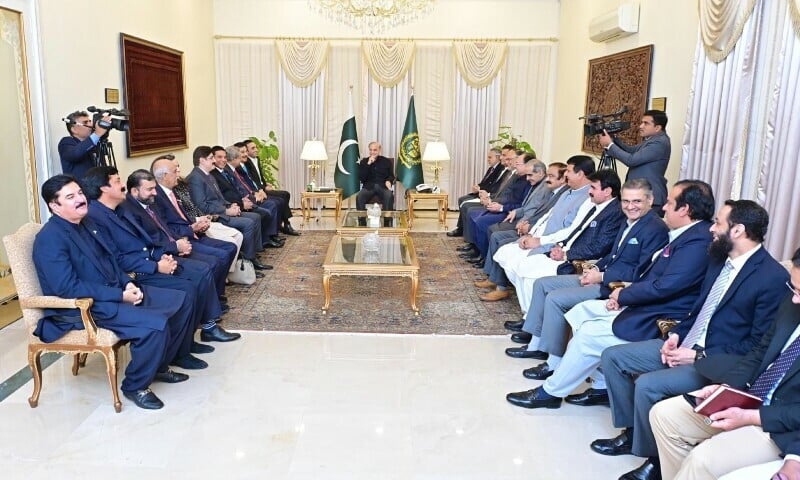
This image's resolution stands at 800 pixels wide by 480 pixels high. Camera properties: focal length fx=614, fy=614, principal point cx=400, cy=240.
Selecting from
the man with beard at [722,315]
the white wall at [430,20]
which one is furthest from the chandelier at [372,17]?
the man with beard at [722,315]

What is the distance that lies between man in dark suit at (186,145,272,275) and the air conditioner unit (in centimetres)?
431

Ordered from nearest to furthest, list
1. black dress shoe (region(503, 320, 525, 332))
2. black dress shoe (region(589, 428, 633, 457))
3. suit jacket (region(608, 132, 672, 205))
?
black dress shoe (region(589, 428, 633, 457)), black dress shoe (region(503, 320, 525, 332)), suit jacket (region(608, 132, 672, 205))

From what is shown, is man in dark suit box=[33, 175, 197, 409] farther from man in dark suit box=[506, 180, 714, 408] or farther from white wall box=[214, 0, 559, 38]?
white wall box=[214, 0, 559, 38]

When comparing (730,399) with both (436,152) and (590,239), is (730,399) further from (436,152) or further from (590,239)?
(436,152)

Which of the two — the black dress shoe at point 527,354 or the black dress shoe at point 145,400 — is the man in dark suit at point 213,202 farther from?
the black dress shoe at point 527,354

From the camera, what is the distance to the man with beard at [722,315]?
2.47 m

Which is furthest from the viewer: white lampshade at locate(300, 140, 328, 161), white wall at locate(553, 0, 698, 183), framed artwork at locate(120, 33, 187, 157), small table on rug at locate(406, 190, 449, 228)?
white lampshade at locate(300, 140, 328, 161)

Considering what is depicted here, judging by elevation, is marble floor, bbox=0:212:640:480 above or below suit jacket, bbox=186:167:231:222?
below

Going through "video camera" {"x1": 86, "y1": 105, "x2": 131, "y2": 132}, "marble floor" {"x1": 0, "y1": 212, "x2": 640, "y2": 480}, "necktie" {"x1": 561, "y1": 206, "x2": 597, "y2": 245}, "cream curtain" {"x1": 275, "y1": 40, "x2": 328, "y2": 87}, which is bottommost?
"marble floor" {"x1": 0, "y1": 212, "x2": 640, "y2": 480}

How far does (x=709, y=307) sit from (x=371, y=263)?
102 inches

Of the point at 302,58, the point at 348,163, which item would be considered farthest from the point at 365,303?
the point at 302,58

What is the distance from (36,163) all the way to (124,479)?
3.19 meters

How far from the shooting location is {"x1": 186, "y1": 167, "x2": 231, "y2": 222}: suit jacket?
580 centimetres

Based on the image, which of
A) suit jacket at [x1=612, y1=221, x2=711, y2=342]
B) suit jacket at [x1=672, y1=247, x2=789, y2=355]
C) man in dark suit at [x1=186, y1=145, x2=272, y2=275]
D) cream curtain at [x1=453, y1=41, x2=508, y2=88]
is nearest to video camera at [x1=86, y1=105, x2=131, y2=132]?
man in dark suit at [x1=186, y1=145, x2=272, y2=275]
